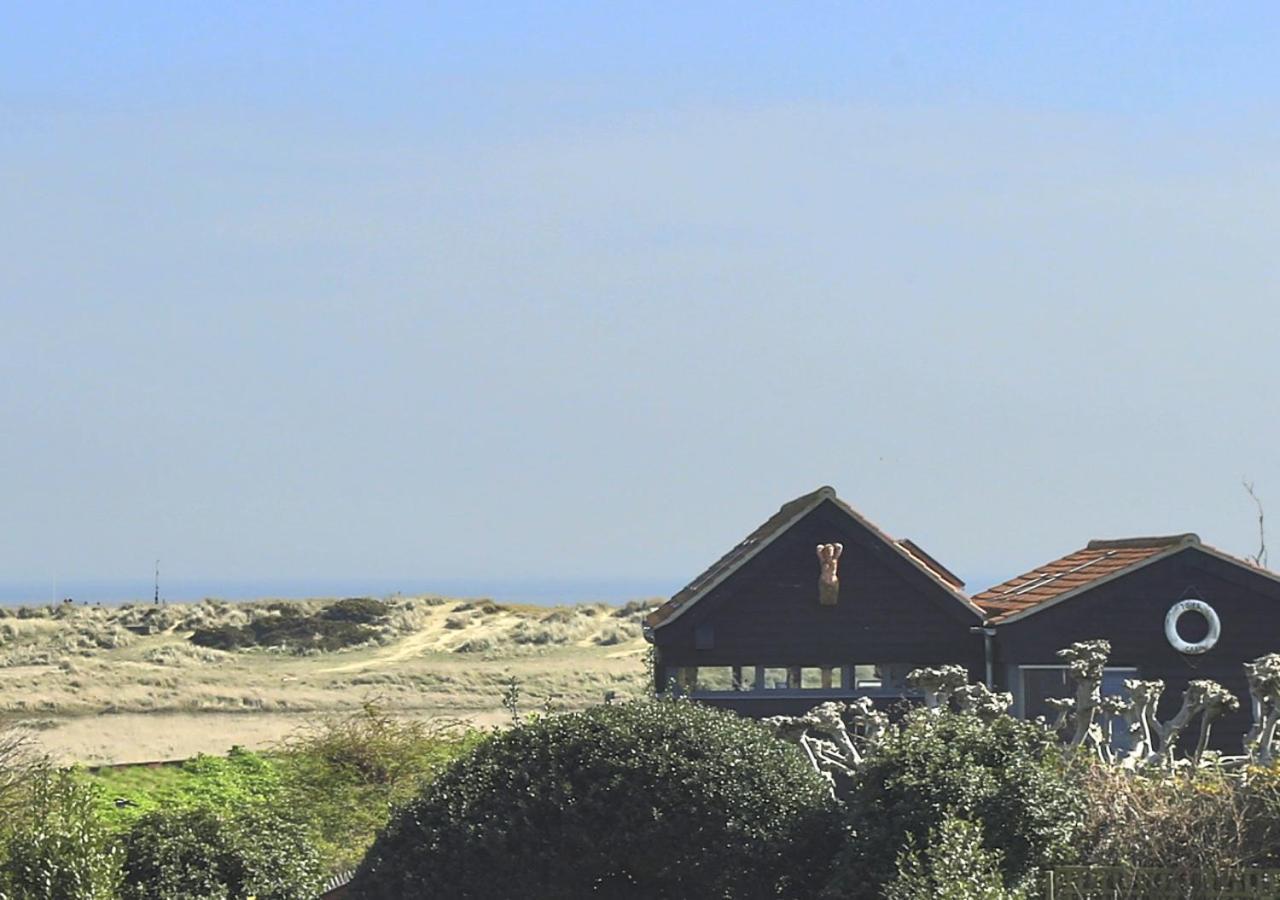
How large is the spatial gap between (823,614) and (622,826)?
1392 centimetres

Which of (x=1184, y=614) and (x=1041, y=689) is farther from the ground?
(x=1184, y=614)

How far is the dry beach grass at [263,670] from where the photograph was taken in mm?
59594

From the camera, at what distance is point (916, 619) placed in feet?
109

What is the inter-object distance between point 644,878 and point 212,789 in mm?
19195

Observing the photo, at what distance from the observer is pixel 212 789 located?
37156mm

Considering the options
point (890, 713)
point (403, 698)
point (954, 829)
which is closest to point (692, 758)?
point (954, 829)

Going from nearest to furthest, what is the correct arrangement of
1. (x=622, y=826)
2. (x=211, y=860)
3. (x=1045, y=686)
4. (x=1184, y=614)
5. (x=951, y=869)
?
(x=951, y=869) → (x=211, y=860) → (x=622, y=826) → (x=1184, y=614) → (x=1045, y=686)

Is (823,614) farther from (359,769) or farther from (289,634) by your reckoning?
(289,634)

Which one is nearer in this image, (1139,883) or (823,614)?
(1139,883)

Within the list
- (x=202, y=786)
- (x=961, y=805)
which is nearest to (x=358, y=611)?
(x=202, y=786)

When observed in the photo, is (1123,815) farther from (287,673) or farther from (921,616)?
(287,673)

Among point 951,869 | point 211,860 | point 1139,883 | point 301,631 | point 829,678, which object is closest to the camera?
point 951,869

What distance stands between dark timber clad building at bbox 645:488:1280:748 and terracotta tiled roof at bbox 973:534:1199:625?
0.05m

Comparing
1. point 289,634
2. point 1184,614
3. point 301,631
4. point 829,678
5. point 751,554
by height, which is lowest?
point 829,678
